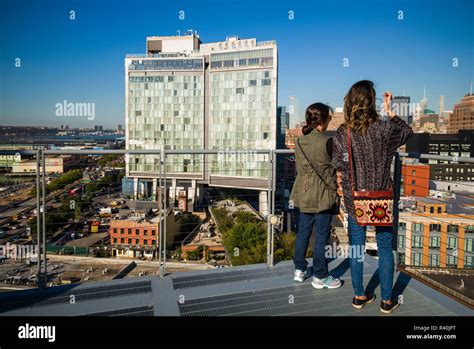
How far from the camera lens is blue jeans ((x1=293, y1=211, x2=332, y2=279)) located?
344cm

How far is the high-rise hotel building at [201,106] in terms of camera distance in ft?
131

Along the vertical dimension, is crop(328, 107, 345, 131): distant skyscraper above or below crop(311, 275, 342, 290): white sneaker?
above

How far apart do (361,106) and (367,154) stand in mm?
356

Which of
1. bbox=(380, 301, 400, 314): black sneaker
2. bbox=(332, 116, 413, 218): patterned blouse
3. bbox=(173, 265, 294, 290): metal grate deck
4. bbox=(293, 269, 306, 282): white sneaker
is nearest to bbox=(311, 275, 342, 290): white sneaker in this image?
bbox=(293, 269, 306, 282): white sneaker

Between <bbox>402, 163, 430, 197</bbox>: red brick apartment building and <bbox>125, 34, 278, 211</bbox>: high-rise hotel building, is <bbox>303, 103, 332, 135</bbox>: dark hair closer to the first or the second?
<bbox>402, 163, 430, 197</bbox>: red brick apartment building

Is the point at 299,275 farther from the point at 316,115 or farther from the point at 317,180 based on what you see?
the point at 316,115

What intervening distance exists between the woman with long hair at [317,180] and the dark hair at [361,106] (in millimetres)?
404

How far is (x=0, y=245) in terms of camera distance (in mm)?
21766

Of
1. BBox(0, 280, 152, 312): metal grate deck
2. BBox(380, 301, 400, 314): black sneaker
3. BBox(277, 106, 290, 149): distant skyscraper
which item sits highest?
BBox(277, 106, 290, 149): distant skyscraper

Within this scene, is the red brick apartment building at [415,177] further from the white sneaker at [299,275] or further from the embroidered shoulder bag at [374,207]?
the white sneaker at [299,275]

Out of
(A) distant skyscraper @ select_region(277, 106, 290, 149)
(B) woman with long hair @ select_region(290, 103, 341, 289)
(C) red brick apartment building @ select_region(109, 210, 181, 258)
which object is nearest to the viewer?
(B) woman with long hair @ select_region(290, 103, 341, 289)
